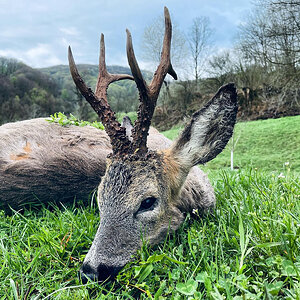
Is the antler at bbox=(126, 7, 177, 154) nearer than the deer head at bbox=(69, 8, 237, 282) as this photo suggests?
No

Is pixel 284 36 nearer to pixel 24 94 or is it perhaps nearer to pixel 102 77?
pixel 102 77

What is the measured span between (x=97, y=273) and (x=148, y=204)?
0.65 m

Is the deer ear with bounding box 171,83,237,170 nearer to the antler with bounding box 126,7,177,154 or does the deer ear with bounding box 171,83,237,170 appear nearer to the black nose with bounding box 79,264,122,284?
the antler with bounding box 126,7,177,154

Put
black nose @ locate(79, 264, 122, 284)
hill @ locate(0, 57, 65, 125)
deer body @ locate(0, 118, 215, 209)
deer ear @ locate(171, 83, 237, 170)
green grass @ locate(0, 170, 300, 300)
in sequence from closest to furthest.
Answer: green grass @ locate(0, 170, 300, 300)
black nose @ locate(79, 264, 122, 284)
deer ear @ locate(171, 83, 237, 170)
deer body @ locate(0, 118, 215, 209)
hill @ locate(0, 57, 65, 125)

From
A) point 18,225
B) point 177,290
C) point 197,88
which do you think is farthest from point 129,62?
point 197,88

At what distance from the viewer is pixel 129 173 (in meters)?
2.37

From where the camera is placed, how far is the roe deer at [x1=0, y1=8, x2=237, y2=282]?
226 centimetres

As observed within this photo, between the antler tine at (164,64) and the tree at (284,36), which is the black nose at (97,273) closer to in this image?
the antler tine at (164,64)

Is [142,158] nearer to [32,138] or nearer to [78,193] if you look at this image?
[78,193]

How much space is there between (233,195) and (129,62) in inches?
76.7

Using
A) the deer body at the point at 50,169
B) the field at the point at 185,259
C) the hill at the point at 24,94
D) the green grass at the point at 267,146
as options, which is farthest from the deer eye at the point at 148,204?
the hill at the point at 24,94

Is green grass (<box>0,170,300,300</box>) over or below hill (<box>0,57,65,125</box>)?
below

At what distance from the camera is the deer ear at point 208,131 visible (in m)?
Answer: 2.50

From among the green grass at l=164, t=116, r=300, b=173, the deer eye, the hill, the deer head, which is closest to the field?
the deer head
